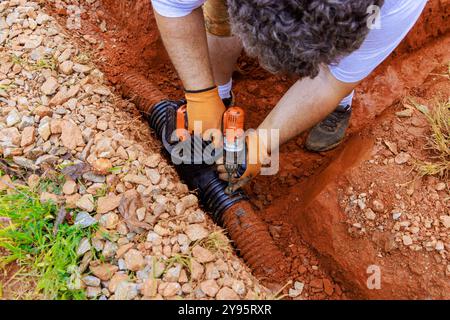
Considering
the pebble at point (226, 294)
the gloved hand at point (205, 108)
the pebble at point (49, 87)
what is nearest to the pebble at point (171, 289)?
the pebble at point (226, 294)

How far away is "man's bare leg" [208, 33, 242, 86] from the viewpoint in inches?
86.9

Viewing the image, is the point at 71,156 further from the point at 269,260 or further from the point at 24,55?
the point at 269,260

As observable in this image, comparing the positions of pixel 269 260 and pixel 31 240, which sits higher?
pixel 31 240

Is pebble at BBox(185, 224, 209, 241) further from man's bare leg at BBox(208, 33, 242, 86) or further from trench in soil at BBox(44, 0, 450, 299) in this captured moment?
man's bare leg at BBox(208, 33, 242, 86)

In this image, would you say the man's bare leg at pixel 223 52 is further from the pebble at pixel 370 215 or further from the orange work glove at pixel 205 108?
the pebble at pixel 370 215

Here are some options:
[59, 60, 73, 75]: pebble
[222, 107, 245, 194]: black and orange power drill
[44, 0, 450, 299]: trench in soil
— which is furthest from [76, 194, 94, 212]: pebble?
[44, 0, 450, 299]: trench in soil

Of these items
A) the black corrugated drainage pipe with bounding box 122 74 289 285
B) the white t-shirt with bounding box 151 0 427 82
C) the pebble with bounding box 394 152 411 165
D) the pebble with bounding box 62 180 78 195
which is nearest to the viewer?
the white t-shirt with bounding box 151 0 427 82

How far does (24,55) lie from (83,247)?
1.13 meters

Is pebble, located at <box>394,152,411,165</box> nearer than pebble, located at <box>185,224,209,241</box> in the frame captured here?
No

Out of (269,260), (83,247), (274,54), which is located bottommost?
(269,260)

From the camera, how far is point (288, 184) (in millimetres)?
2334

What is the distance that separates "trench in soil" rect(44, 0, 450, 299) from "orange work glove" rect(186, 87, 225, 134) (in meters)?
0.55

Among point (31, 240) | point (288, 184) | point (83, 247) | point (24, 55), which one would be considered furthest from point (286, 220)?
point (24, 55)
